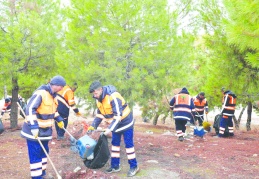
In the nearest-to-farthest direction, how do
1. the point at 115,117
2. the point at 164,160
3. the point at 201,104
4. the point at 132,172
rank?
the point at 115,117 → the point at 132,172 → the point at 164,160 → the point at 201,104

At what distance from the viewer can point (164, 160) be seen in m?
6.42

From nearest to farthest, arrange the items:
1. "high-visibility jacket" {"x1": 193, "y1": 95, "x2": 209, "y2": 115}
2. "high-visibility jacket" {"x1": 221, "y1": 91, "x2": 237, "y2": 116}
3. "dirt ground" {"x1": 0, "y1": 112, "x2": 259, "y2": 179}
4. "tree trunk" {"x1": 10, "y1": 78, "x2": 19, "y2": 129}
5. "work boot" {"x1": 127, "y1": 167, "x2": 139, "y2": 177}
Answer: "work boot" {"x1": 127, "y1": 167, "x2": 139, "y2": 177} → "dirt ground" {"x1": 0, "y1": 112, "x2": 259, "y2": 179} → "high-visibility jacket" {"x1": 221, "y1": 91, "x2": 237, "y2": 116} → "tree trunk" {"x1": 10, "y1": 78, "x2": 19, "y2": 129} → "high-visibility jacket" {"x1": 193, "y1": 95, "x2": 209, "y2": 115}

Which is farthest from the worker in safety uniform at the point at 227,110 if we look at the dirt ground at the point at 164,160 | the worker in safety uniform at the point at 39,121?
the worker in safety uniform at the point at 39,121

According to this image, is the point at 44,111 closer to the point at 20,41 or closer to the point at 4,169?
the point at 4,169

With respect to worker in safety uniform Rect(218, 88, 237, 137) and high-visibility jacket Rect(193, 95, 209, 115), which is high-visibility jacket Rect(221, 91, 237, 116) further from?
high-visibility jacket Rect(193, 95, 209, 115)

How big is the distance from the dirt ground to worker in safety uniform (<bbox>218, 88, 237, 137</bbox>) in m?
0.91

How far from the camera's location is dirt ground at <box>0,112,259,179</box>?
17.5ft

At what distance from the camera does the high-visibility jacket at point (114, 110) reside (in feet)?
16.2

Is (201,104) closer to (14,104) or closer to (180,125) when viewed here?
(180,125)

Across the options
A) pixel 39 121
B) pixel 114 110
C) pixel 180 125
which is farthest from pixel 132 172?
pixel 180 125

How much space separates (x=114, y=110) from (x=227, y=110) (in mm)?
5726

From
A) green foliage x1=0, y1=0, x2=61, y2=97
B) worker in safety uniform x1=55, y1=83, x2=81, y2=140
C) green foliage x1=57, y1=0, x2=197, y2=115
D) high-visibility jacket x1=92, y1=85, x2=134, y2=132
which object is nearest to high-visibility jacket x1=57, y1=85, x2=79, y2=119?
worker in safety uniform x1=55, y1=83, x2=81, y2=140

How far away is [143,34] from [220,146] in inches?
150

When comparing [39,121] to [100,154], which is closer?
[39,121]
